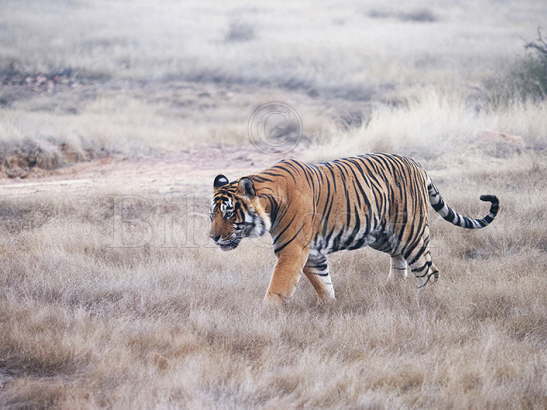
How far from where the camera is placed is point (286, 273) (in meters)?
5.83

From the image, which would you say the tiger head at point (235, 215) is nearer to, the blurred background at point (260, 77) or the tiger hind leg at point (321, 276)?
the tiger hind leg at point (321, 276)

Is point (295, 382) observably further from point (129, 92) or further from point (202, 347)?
point (129, 92)

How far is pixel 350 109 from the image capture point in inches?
666

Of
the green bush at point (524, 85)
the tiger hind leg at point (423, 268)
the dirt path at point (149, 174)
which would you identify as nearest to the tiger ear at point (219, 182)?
the tiger hind leg at point (423, 268)

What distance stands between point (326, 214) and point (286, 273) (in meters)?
0.65

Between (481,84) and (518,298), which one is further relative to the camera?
(481,84)

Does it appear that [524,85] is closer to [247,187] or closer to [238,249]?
[238,249]

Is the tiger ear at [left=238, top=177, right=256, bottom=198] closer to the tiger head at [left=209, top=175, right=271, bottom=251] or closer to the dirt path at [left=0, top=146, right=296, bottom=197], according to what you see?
the tiger head at [left=209, top=175, right=271, bottom=251]

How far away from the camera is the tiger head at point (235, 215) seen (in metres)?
5.76

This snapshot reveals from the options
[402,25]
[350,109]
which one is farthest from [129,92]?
[402,25]

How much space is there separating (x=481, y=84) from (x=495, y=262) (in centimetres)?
1155

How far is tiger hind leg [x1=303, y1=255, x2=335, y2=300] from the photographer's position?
20.6 feet

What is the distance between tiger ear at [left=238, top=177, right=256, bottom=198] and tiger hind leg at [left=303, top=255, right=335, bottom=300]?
874 mm

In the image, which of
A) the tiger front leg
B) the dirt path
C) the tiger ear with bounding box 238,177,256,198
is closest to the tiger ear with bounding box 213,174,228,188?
the tiger ear with bounding box 238,177,256,198
